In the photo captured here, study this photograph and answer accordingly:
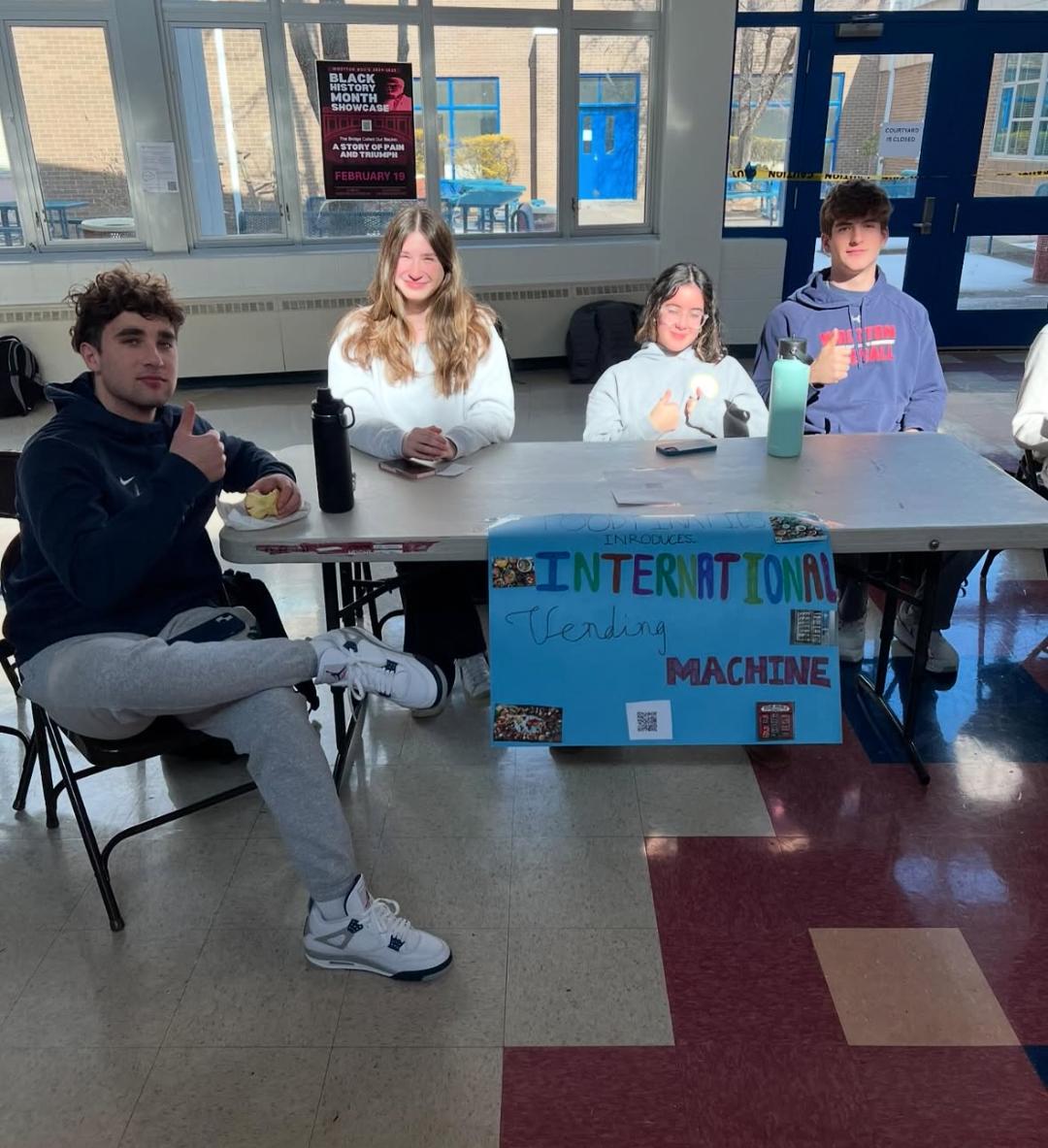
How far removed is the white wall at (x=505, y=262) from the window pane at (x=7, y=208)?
0.19m

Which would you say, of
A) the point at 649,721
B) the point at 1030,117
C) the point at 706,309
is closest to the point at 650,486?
the point at 649,721

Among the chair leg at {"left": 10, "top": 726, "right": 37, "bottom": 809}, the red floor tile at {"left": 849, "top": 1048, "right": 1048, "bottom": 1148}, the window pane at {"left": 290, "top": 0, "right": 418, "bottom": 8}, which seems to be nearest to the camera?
the red floor tile at {"left": 849, "top": 1048, "right": 1048, "bottom": 1148}

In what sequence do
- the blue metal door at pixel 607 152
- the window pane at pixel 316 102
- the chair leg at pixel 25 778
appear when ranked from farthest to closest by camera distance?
the blue metal door at pixel 607 152 → the window pane at pixel 316 102 → the chair leg at pixel 25 778

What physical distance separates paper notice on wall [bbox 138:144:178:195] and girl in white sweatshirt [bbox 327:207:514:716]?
3951 mm

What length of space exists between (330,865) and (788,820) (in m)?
1.04

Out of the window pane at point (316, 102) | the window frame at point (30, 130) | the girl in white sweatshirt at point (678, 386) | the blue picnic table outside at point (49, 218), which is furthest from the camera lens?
the blue picnic table outside at point (49, 218)

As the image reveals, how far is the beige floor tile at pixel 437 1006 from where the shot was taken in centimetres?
161

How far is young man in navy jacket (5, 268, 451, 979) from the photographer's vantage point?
5.42 feet

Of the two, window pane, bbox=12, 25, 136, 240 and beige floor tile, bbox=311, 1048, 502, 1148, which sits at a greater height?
window pane, bbox=12, 25, 136, 240

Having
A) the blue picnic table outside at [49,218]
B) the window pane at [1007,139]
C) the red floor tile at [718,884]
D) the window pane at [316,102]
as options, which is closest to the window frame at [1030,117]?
A: the window pane at [1007,139]

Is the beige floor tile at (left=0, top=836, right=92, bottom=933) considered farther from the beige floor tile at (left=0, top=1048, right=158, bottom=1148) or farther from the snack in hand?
the snack in hand

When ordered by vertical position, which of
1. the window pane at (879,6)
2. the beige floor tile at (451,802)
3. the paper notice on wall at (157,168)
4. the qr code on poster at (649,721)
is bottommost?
the beige floor tile at (451,802)

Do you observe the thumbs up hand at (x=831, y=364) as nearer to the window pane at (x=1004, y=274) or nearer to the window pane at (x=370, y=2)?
the window pane at (x=370, y=2)

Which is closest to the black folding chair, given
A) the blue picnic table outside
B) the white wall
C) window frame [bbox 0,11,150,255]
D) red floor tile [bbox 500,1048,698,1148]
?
red floor tile [bbox 500,1048,698,1148]
